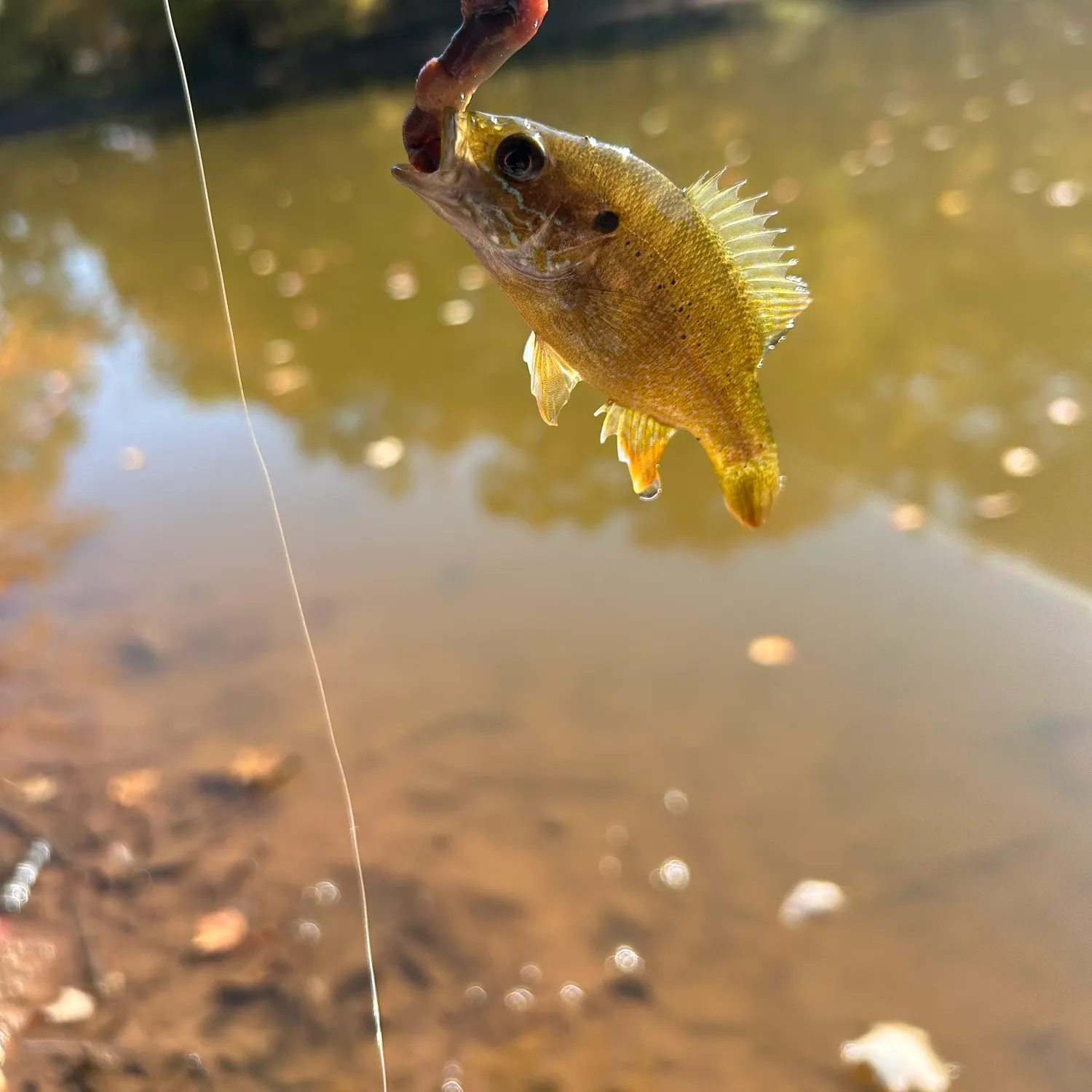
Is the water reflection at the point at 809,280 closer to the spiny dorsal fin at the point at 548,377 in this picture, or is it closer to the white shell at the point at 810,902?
the white shell at the point at 810,902

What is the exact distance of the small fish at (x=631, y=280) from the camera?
619 millimetres

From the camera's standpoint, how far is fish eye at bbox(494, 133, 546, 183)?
0.61m

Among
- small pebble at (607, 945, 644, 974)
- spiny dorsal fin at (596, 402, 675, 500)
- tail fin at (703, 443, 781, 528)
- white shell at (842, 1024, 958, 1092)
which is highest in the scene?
spiny dorsal fin at (596, 402, 675, 500)

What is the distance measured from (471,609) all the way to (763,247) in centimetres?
178

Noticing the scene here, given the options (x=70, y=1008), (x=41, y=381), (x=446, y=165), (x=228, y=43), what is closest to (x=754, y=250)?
(x=446, y=165)

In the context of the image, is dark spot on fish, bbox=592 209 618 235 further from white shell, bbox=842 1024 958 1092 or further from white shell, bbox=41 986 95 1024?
white shell, bbox=41 986 95 1024

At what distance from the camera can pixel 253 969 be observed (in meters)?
1.66

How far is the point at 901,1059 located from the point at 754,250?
1370 mm

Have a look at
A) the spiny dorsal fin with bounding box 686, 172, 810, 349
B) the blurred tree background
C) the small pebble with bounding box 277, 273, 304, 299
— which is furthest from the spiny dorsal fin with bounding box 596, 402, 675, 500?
the blurred tree background

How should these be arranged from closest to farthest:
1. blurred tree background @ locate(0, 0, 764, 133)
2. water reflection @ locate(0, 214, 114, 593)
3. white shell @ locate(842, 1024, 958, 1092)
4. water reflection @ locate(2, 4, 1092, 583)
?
white shell @ locate(842, 1024, 958, 1092), water reflection @ locate(2, 4, 1092, 583), water reflection @ locate(0, 214, 114, 593), blurred tree background @ locate(0, 0, 764, 133)

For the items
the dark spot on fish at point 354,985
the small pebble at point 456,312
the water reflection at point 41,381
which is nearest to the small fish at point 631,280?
the dark spot on fish at point 354,985

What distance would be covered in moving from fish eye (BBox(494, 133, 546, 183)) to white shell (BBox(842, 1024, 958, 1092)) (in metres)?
1.48

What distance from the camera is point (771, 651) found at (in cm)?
213

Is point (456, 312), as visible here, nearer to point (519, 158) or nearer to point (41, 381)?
point (41, 381)
